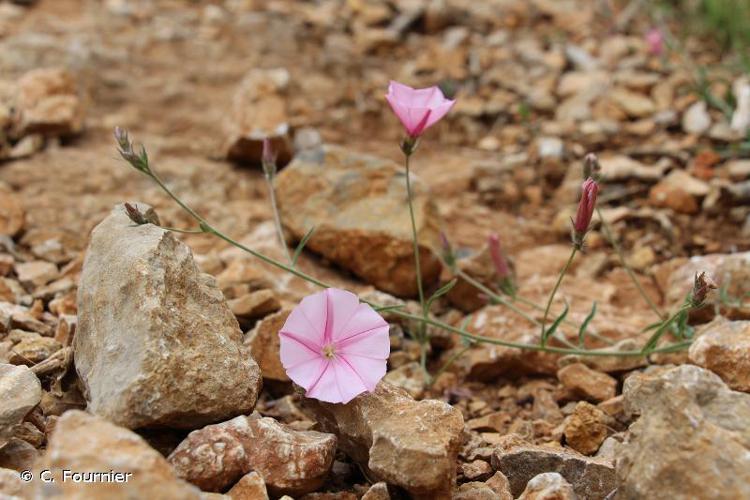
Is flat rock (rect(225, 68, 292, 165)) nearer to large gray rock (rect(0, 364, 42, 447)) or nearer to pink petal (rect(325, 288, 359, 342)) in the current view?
pink petal (rect(325, 288, 359, 342))

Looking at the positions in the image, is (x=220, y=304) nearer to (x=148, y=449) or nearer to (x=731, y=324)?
(x=148, y=449)


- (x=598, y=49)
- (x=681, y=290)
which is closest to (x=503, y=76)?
(x=598, y=49)

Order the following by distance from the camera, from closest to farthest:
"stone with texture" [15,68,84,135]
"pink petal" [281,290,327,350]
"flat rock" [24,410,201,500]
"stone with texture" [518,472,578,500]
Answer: "flat rock" [24,410,201,500], "stone with texture" [518,472,578,500], "pink petal" [281,290,327,350], "stone with texture" [15,68,84,135]

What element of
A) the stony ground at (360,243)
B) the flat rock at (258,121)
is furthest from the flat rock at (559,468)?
the flat rock at (258,121)

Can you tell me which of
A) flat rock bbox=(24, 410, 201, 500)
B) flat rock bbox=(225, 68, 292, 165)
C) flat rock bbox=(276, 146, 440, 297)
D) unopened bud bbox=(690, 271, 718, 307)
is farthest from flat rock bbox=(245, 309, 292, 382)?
flat rock bbox=(225, 68, 292, 165)

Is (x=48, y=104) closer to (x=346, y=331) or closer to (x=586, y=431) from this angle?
(x=346, y=331)

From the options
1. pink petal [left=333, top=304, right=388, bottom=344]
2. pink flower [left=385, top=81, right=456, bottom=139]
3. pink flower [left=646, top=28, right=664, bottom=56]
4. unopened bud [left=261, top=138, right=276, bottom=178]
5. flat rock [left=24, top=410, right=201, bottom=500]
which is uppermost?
pink flower [left=385, top=81, right=456, bottom=139]
